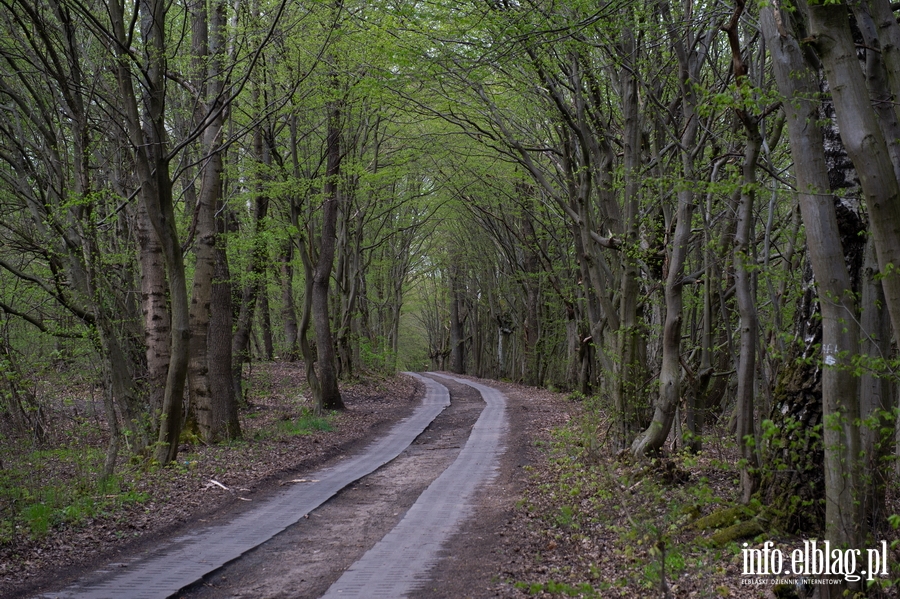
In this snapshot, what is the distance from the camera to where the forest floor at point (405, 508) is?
528cm

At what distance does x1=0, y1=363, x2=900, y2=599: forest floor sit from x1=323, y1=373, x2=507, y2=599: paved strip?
0.18 m

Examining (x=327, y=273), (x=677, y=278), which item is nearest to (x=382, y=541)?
(x=677, y=278)

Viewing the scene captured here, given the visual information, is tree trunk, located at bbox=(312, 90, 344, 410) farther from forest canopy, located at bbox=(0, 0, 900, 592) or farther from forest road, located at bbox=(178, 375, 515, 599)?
forest road, located at bbox=(178, 375, 515, 599)

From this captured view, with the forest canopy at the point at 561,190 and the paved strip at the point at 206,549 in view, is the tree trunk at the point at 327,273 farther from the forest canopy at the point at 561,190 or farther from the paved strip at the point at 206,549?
the paved strip at the point at 206,549

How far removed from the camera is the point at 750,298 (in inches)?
248

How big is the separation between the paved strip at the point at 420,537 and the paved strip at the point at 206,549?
51.1 inches

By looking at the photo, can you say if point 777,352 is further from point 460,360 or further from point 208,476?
point 460,360

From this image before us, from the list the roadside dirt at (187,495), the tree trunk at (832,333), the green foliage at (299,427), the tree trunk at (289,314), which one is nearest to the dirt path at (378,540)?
the roadside dirt at (187,495)

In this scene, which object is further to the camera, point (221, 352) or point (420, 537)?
point (221, 352)

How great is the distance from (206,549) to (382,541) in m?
1.74

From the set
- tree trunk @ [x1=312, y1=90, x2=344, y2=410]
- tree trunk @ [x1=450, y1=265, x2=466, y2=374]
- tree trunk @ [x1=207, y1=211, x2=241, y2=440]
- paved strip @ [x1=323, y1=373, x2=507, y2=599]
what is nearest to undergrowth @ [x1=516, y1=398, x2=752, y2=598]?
paved strip @ [x1=323, y1=373, x2=507, y2=599]

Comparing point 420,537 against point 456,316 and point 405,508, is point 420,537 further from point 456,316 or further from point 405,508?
point 456,316

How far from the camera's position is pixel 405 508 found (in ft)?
26.9

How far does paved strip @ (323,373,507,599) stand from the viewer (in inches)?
209
